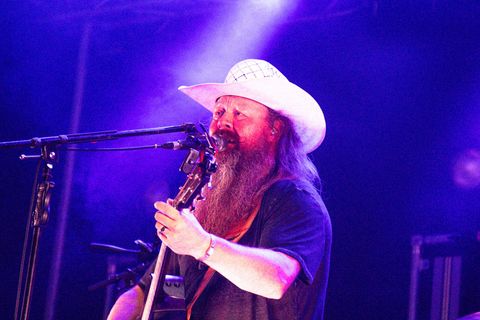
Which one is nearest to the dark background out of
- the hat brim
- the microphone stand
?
the hat brim

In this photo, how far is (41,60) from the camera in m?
6.55

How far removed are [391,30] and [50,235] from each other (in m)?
4.31

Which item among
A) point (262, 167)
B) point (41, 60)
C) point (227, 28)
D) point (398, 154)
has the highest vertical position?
point (227, 28)

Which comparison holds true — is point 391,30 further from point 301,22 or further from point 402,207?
point 402,207

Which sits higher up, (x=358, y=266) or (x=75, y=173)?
(x=75, y=173)

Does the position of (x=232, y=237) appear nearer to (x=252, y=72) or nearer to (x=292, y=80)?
(x=252, y=72)

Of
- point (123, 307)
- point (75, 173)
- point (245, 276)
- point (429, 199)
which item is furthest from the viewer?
point (75, 173)

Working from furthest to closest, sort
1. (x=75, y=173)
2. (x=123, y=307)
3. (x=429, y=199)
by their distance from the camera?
(x=75, y=173), (x=429, y=199), (x=123, y=307)

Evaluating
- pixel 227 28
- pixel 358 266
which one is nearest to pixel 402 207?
A: pixel 358 266

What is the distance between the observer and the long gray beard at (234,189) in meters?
3.06

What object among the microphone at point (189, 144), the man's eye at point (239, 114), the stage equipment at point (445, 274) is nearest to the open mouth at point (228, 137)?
the man's eye at point (239, 114)

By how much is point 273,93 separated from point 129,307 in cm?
140

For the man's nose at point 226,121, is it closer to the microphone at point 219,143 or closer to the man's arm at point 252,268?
Result: the microphone at point 219,143

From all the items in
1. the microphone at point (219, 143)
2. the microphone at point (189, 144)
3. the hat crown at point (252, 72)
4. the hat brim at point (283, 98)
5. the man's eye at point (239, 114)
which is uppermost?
the hat crown at point (252, 72)
